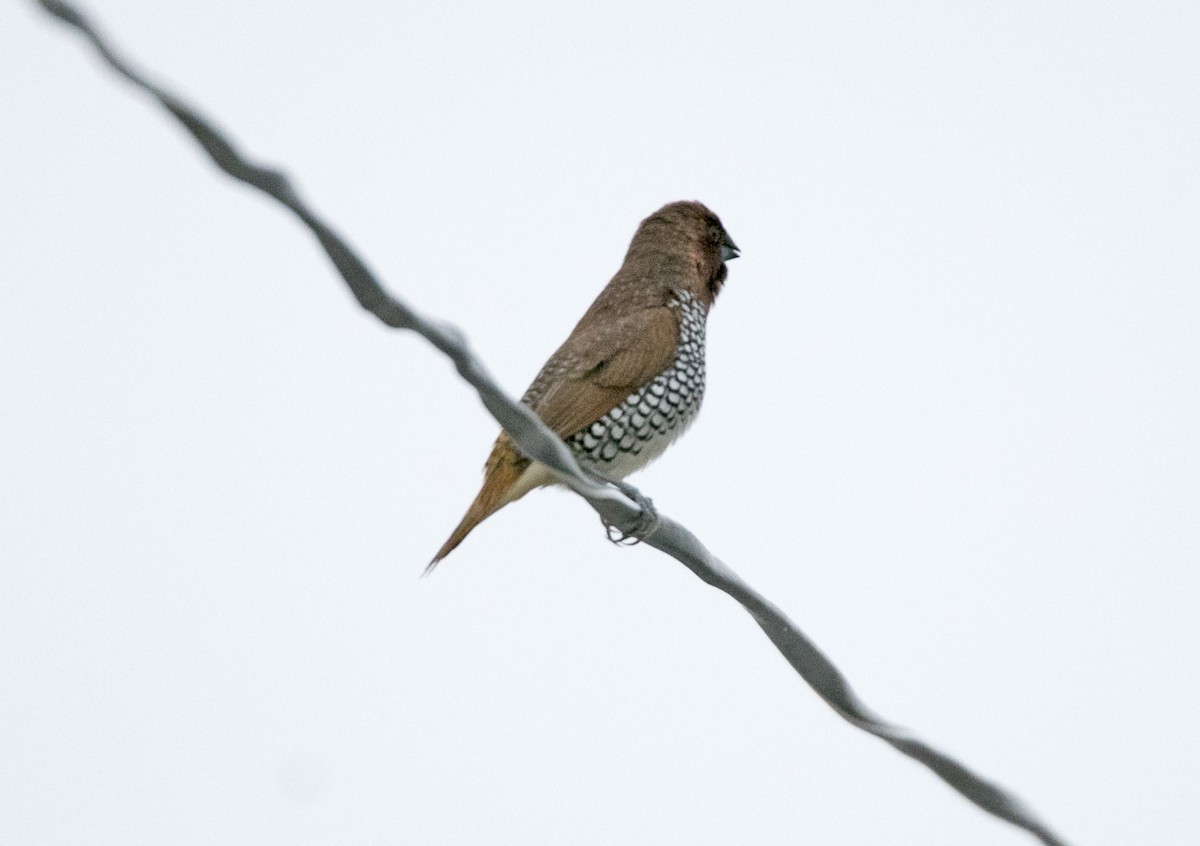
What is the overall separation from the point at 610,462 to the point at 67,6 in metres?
3.91

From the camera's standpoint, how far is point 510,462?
5500 millimetres

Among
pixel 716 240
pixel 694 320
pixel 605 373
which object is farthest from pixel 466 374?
pixel 716 240

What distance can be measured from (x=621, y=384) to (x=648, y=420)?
0.16 metres

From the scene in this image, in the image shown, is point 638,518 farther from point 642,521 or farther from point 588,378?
point 588,378

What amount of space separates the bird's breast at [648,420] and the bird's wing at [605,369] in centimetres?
3

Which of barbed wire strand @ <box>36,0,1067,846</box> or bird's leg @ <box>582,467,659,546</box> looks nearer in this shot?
barbed wire strand @ <box>36,0,1067,846</box>

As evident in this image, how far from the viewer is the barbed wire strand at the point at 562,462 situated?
90.6 inches

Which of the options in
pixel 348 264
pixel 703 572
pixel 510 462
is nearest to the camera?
pixel 348 264

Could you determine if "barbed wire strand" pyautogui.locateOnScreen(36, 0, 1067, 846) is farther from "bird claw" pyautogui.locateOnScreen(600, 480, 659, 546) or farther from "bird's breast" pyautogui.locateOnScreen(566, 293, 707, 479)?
"bird's breast" pyautogui.locateOnScreen(566, 293, 707, 479)

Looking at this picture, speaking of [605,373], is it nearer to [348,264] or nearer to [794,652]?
[794,652]

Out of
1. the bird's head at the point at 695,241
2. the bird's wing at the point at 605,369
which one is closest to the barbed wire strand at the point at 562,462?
the bird's wing at the point at 605,369

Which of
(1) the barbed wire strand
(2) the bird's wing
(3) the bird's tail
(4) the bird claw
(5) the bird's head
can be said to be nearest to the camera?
(1) the barbed wire strand

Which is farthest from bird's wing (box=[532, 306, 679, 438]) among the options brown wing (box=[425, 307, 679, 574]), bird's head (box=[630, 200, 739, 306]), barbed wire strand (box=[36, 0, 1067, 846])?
barbed wire strand (box=[36, 0, 1067, 846])

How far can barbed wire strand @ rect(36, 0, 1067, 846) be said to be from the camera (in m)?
2.30
